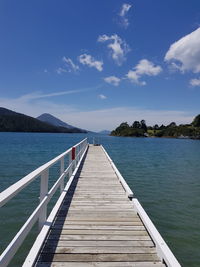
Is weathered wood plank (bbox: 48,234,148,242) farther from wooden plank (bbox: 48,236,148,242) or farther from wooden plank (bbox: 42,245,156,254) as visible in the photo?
wooden plank (bbox: 42,245,156,254)

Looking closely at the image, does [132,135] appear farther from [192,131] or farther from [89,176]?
[89,176]

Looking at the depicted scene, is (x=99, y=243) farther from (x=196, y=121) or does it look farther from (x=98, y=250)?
(x=196, y=121)

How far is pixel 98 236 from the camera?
3.74 meters

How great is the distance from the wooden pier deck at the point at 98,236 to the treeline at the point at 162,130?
12118 centimetres

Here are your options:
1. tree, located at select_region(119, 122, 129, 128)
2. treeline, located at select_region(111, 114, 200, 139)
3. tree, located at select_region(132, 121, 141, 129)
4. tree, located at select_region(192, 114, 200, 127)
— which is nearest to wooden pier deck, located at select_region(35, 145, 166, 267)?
treeline, located at select_region(111, 114, 200, 139)

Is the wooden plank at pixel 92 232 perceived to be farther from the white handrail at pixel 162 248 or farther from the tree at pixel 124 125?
the tree at pixel 124 125

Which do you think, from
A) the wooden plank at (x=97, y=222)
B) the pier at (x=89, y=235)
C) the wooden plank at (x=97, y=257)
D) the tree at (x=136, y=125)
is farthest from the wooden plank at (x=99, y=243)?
the tree at (x=136, y=125)

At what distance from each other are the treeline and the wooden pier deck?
12118 cm

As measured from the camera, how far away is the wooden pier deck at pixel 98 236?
3.03 meters

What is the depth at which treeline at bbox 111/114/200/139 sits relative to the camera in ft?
403

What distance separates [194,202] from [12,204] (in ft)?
23.9

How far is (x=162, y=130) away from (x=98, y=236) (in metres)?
144

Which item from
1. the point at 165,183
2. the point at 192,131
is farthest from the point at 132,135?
the point at 165,183

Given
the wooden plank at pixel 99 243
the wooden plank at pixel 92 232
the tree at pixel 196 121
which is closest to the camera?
the wooden plank at pixel 99 243
